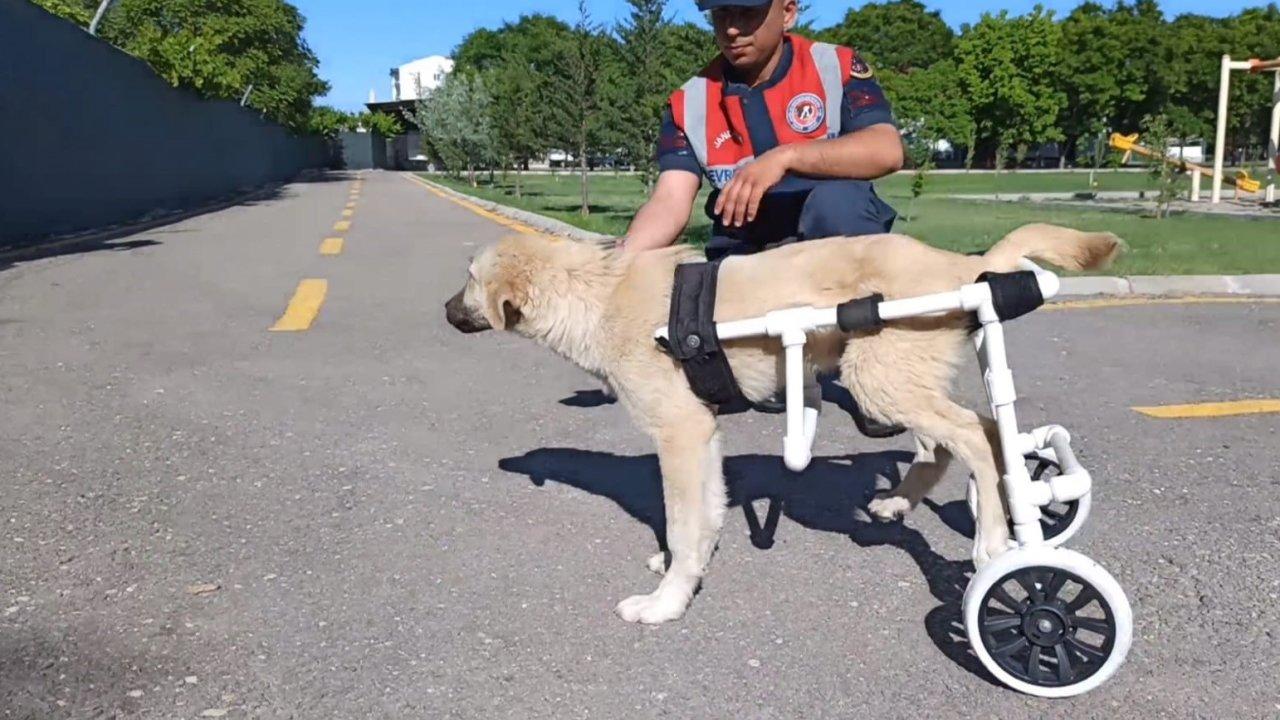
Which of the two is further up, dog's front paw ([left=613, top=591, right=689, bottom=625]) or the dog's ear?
the dog's ear

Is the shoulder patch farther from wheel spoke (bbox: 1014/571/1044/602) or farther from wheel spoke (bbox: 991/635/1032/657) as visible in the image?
wheel spoke (bbox: 991/635/1032/657)

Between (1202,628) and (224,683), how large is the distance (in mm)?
2826

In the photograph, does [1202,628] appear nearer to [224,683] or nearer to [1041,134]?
[224,683]

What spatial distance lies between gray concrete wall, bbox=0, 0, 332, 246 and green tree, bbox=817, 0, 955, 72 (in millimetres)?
75671

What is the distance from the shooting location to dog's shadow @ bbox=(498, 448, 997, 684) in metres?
3.47

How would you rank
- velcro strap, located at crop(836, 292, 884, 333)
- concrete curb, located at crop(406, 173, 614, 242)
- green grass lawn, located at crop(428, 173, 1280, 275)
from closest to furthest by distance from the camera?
1. velcro strap, located at crop(836, 292, 884, 333)
2. green grass lawn, located at crop(428, 173, 1280, 275)
3. concrete curb, located at crop(406, 173, 614, 242)

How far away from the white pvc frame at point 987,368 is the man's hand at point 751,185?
0.45m

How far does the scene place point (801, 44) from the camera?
3795mm

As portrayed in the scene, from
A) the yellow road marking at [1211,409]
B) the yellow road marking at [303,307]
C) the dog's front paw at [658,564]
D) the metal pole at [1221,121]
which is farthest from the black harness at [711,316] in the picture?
the metal pole at [1221,121]

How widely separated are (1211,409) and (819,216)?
3.19 m

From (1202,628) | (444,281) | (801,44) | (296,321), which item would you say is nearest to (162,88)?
(444,281)

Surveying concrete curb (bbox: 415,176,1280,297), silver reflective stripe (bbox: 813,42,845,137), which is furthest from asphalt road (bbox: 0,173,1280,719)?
concrete curb (bbox: 415,176,1280,297)

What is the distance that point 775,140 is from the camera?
368 cm

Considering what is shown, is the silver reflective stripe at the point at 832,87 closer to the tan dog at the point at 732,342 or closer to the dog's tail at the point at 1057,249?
the tan dog at the point at 732,342
